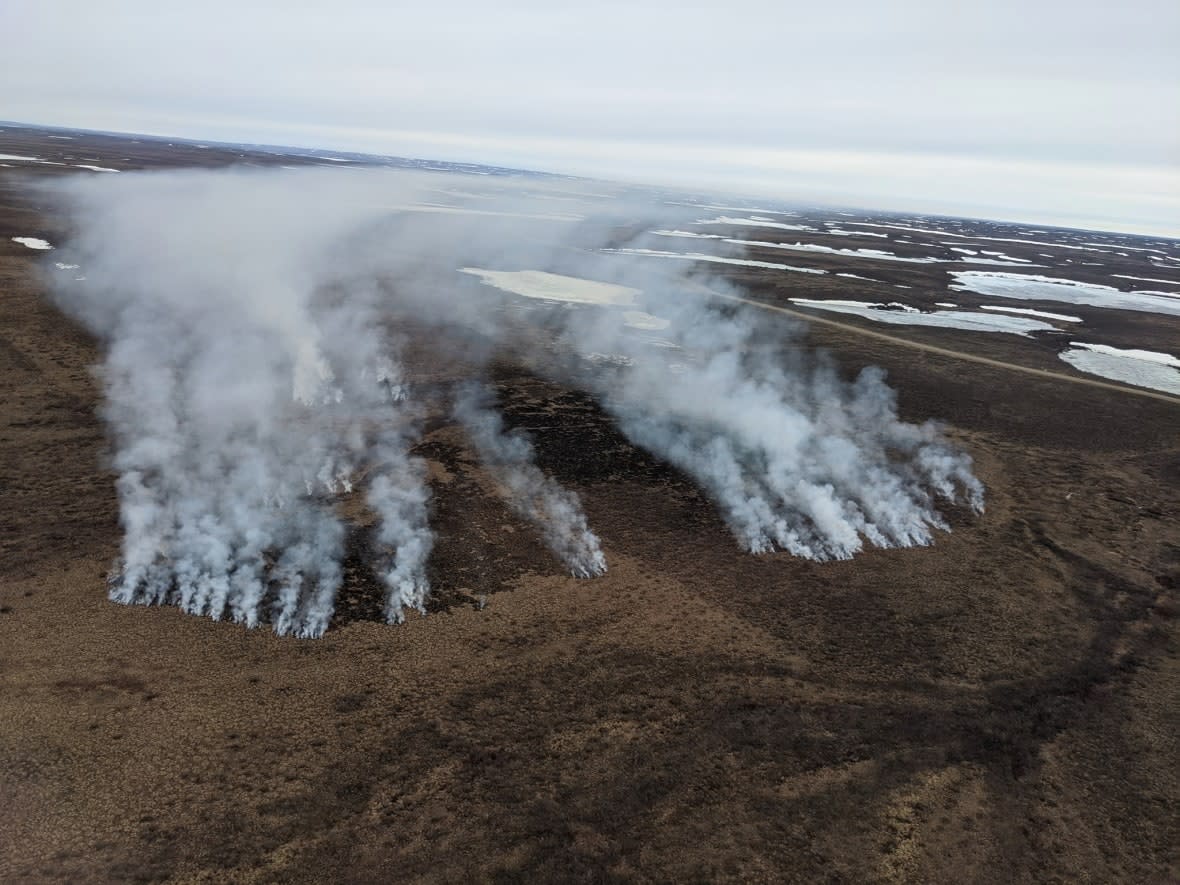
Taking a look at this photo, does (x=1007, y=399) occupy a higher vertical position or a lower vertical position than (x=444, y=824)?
higher

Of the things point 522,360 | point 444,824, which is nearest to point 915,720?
point 444,824

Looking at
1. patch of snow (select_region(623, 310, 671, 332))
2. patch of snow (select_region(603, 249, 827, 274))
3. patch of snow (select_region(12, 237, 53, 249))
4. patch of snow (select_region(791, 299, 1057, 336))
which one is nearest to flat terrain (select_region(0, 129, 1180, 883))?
patch of snow (select_region(623, 310, 671, 332))

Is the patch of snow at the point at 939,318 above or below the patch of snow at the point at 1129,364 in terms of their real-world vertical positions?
above

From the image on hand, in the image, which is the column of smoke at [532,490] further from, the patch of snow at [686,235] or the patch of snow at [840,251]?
the patch of snow at [686,235]

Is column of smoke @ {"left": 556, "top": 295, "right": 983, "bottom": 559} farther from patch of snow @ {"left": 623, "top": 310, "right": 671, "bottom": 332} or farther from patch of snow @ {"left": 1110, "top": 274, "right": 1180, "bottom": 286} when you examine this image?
patch of snow @ {"left": 1110, "top": 274, "right": 1180, "bottom": 286}

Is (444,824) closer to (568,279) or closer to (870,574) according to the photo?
(870,574)

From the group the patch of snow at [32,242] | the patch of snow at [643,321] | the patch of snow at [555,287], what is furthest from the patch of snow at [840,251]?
the patch of snow at [32,242]
